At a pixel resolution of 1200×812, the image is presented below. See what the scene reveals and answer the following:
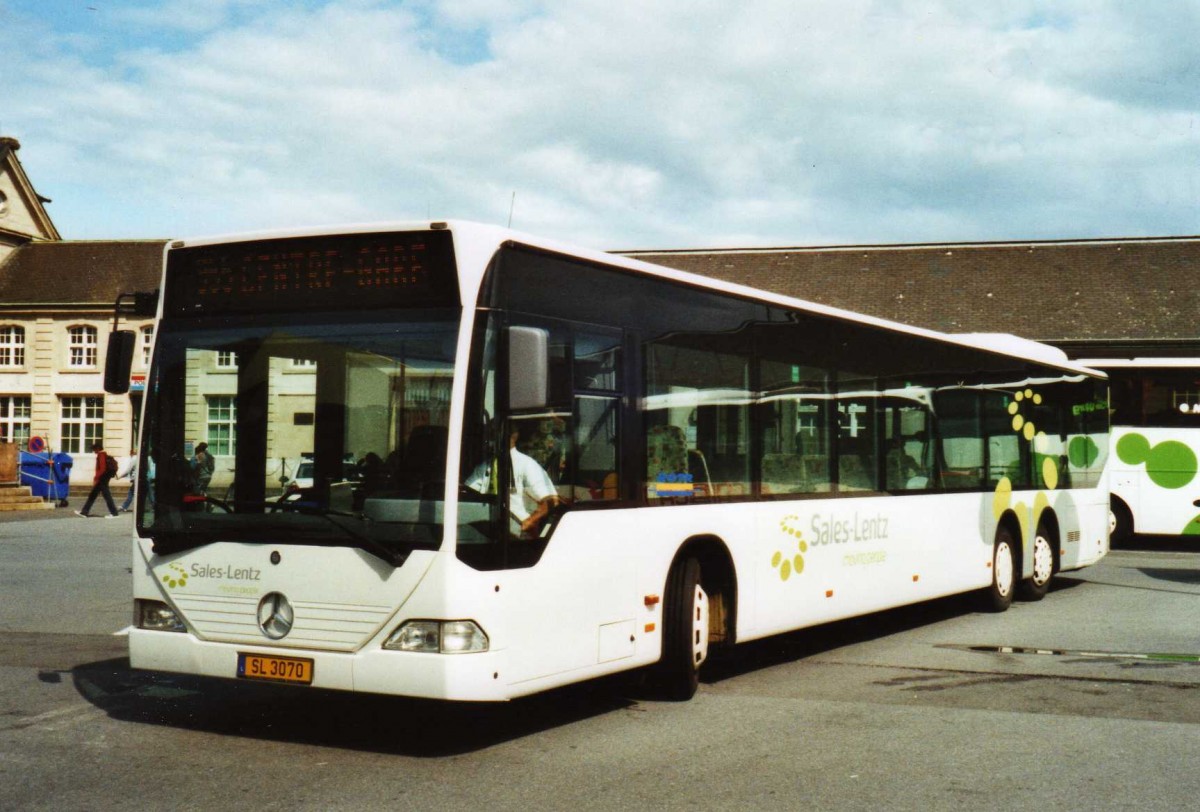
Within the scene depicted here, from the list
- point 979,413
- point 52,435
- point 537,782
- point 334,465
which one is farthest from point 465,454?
point 52,435

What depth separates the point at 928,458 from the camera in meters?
12.9

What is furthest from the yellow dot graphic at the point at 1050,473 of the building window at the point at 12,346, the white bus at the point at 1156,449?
the building window at the point at 12,346

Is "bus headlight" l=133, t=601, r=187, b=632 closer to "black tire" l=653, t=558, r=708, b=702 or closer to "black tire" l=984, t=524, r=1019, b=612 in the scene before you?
"black tire" l=653, t=558, r=708, b=702

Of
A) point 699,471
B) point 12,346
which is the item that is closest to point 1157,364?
point 699,471

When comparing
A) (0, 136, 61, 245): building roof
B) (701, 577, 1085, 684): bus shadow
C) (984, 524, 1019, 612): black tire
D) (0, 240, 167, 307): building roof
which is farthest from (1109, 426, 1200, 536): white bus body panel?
(0, 136, 61, 245): building roof

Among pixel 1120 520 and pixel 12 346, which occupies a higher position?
pixel 12 346

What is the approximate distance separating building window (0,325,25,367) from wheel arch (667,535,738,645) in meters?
58.3

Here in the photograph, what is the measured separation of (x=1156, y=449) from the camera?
80.6ft

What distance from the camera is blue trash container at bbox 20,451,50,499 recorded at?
41.3 metres

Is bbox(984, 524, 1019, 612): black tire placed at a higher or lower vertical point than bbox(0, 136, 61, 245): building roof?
lower

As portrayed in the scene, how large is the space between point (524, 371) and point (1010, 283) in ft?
161

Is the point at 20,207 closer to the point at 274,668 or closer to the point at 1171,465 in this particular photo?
the point at 1171,465

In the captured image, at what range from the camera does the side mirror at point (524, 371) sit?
6.97 meters

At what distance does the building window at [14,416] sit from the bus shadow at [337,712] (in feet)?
182
